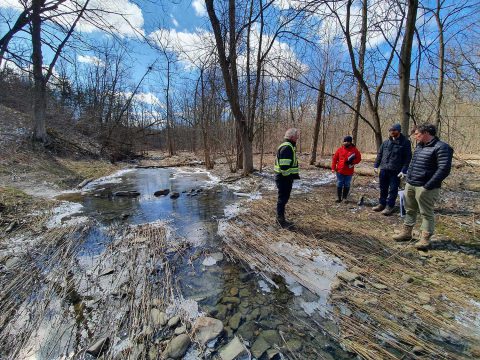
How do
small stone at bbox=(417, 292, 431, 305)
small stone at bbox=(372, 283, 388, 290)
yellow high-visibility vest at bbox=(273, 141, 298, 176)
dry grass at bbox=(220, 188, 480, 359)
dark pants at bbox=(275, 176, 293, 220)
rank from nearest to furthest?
1. dry grass at bbox=(220, 188, 480, 359)
2. small stone at bbox=(417, 292, 431, 305)
3. small stone at bbox=(372, 283, 388, 290)
4. yellow high-visibility vest at bbox=(273, 141, 298, 176)
5. dark pants at bbox=(275, 176, 293, 220)

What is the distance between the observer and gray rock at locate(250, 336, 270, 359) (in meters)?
2.25

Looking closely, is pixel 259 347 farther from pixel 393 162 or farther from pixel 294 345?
pixel 393 162

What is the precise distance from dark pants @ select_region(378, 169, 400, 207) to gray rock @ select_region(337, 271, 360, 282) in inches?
125

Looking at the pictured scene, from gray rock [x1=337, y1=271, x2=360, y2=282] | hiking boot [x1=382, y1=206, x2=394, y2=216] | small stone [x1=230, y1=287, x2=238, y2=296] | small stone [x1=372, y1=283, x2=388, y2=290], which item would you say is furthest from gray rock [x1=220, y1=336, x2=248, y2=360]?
hiking boot [x1=382, y1=206, x2=394, y2=216]

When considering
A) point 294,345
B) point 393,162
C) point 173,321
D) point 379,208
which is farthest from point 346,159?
point 173,321

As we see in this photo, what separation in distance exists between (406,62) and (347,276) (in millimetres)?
5714

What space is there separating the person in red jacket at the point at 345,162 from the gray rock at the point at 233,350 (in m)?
5.46

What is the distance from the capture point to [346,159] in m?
6.54

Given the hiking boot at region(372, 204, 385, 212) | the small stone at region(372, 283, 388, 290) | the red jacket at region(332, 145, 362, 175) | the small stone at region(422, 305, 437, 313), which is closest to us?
the small stone at region(422, 305, 437, 313)

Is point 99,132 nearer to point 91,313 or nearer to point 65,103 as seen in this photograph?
point 65,103

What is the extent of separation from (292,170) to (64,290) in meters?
4.07

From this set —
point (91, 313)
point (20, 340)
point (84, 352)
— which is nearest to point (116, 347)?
point (84, 352)

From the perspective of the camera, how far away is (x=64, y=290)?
3.05m

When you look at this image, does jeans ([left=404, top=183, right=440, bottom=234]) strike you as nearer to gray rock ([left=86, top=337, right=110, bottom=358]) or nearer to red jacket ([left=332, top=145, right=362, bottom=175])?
red jacket ([left=332, top=145, right=362, bottom=175])
